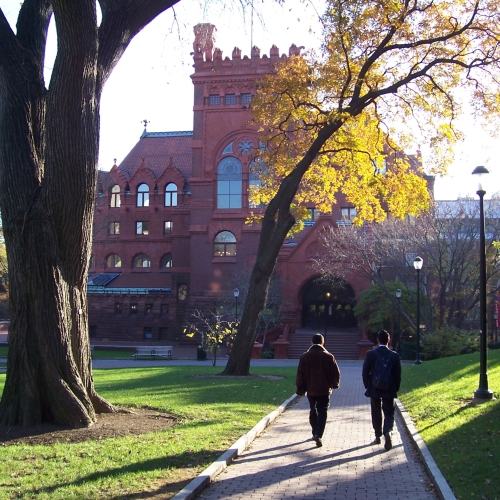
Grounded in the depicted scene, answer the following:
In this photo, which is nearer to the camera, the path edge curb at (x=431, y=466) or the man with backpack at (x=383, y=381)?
the path edge curb at (x=431, y=466)

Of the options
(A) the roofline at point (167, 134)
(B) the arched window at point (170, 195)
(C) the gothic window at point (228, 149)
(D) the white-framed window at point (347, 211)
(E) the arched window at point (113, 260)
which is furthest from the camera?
(A) the roofline at point (167, 134)

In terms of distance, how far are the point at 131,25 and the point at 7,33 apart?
80.5 inches

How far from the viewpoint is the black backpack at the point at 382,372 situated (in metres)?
9.37

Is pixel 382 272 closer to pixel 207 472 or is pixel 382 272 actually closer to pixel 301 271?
pixel 301 271

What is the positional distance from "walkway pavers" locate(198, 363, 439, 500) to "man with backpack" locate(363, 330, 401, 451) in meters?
→ 0.35

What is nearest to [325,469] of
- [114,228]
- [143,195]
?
[143,195]

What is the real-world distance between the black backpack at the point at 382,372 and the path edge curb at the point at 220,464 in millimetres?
2051

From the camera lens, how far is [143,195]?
5647 centimetres

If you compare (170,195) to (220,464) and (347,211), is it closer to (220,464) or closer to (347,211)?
(347,211)

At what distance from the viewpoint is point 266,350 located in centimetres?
4306

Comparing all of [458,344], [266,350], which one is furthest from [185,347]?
[458,344]

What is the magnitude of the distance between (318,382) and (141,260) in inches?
1869

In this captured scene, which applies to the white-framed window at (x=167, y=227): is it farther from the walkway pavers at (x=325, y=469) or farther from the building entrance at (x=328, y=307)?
the walkway pavers at (x=325, y=469)

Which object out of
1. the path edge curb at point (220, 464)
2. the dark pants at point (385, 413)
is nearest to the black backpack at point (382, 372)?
the dark pants at point (385, 413)
